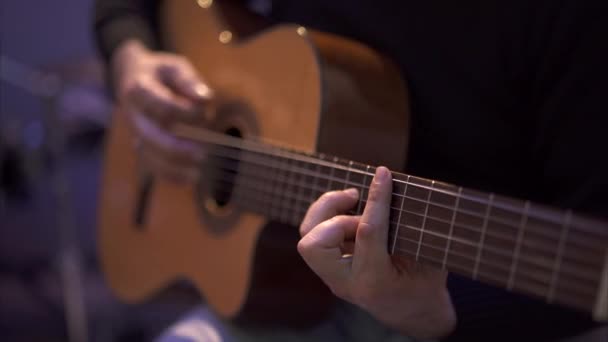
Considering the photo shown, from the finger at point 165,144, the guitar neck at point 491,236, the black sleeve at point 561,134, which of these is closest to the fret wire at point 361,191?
the guitar neck at point 491,236

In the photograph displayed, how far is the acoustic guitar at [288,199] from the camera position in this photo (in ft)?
1.31

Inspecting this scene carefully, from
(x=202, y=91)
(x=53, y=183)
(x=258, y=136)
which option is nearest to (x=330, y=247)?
(x=258, y=136)

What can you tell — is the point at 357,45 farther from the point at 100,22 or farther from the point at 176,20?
the point at 100,22

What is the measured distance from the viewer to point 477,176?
659 mm

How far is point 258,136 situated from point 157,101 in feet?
0.73

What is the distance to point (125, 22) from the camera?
3.41 feet

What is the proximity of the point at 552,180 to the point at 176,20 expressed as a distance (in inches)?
26.4

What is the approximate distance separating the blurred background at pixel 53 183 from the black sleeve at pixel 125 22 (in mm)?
515

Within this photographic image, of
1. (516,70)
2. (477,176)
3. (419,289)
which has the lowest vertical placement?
(419,289)

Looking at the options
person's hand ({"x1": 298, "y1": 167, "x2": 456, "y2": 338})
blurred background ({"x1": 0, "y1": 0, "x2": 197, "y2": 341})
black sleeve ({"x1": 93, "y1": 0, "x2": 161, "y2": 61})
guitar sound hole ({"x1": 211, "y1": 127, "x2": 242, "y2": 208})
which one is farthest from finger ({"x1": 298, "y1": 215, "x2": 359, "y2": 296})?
blurred background ({"x1": 0, "y1": 0, "x2": 197, "y2": 341})

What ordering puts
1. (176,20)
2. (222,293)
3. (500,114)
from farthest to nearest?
1. (176,20)
2. (222,293)
3. (500,114)

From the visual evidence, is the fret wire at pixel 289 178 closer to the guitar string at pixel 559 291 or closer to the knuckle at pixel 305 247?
the knuckle at pixel 305 247

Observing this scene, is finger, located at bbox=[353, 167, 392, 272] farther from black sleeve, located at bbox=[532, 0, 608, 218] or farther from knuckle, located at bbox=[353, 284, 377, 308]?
black sleeve, located at bbox=[532, 0, 608, 218]

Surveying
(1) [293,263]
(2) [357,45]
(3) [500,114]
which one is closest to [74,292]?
(1) [293,263]
